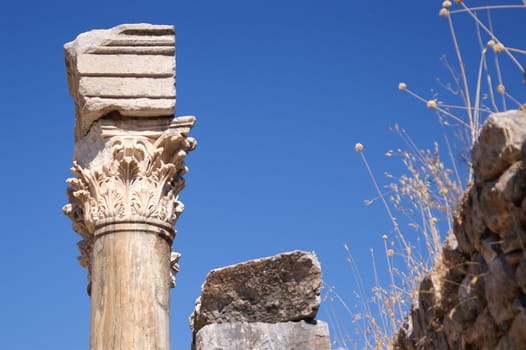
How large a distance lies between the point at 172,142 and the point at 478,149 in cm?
410

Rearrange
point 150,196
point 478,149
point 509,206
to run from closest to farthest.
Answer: point 509,206 → point 478,149 → point 150,196

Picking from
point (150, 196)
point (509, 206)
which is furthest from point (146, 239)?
point (509, 206)

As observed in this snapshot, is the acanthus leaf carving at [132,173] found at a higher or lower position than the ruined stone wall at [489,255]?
higher

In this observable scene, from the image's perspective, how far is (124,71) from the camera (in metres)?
8.24

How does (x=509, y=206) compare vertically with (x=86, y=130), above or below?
below

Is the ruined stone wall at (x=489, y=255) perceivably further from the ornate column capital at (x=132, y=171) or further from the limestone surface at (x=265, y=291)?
the ornate column capital at (x=132, y=171)

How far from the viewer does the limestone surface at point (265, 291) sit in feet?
27.5

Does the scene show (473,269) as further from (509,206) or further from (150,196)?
(150,196)

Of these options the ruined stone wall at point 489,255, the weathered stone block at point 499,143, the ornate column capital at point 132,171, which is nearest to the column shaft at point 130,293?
the ornate column capital at point 132,171

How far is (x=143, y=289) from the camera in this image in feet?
25.1

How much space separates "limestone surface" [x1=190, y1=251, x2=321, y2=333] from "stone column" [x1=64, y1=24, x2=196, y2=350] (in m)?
0.66

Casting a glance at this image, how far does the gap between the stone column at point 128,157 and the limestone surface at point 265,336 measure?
66 centimetres

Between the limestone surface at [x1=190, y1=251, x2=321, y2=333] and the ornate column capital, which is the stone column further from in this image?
the limestone surface at [x1=190, y1=251, x2=321, y2=333]

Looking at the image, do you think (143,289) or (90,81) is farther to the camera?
(90,81)
